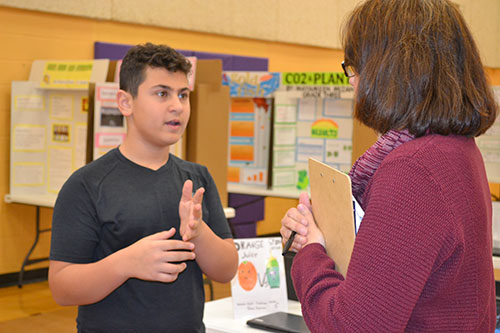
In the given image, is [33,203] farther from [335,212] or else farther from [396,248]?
[396,248]

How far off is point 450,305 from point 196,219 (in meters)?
0.78

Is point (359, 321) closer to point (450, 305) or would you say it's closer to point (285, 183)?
point (450, 305)

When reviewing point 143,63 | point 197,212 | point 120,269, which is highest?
point 143,63

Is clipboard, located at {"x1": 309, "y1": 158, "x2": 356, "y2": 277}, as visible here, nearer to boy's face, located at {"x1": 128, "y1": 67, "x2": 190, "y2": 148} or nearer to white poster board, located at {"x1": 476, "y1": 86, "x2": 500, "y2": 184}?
boy's face, located at {"x1": 128, "y1": 67, "x2": 190, "y2": 148}

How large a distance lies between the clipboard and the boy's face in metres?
0.80

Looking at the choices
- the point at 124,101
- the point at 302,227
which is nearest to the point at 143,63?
the point at 124,101

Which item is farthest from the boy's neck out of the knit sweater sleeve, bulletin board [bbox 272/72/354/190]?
bulletin board [bbox 272/72/354/190]

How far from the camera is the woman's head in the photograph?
97 cm

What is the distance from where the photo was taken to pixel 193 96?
12.5 feet

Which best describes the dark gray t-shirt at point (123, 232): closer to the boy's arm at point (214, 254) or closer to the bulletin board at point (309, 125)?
the boy's arm at point (214, 254)

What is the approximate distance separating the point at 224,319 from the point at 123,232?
533mm

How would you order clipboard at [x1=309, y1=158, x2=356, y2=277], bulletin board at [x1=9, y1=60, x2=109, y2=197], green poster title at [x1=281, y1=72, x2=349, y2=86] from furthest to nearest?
bulletin board at [x1=9, y1=60, x2=109, y2=197]
green poster title at [x1=281, y1=72, x2=349, y2=86]
clipboard at [x1=309, y1=158, x2=356, y2=277]

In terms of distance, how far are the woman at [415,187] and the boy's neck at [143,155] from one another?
2.82 ft

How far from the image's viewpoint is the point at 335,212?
3.52ft
